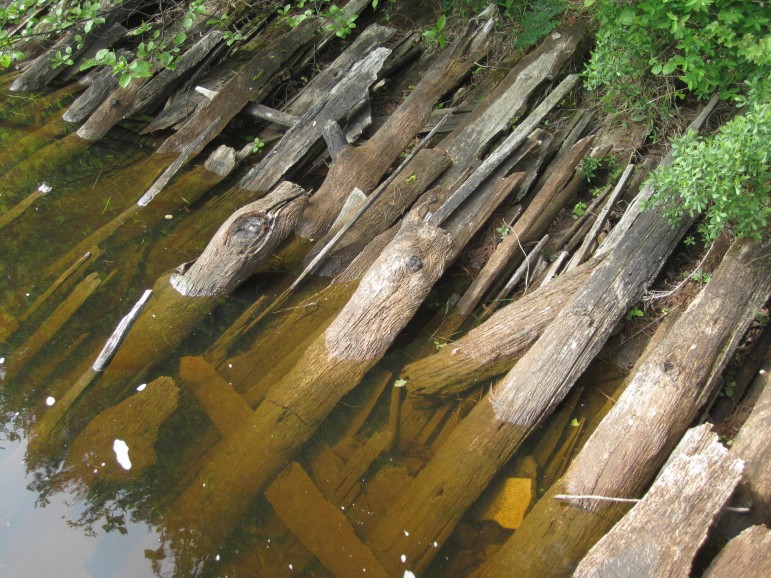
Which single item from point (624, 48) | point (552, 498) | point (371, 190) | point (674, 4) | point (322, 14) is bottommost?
point (552, 498)

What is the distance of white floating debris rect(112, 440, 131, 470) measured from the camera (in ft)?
14.1

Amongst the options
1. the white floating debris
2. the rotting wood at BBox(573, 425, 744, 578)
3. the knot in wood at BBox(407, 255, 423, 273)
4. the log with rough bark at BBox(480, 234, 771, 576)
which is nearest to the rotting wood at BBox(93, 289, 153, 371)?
the white floating debris

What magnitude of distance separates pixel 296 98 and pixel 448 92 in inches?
65.1

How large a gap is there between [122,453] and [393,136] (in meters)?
3.66

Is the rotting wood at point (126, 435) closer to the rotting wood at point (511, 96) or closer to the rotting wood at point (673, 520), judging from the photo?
the rotting wood at point (673, 520)

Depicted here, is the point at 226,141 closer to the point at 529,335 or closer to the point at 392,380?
the point at 392,380

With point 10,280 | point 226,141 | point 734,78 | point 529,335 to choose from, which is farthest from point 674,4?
point 10,280

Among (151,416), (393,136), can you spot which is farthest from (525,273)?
(151,416)

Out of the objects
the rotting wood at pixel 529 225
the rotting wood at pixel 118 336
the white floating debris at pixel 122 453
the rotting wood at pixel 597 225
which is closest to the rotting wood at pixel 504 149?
the rotting wood at pixel 529 225

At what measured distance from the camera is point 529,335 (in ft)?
14.8

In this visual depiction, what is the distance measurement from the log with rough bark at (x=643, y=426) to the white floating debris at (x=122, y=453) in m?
2.28

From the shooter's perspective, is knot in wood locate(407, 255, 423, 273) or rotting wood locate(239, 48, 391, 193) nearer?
knot in wood locate(407, 255, 423, 273)

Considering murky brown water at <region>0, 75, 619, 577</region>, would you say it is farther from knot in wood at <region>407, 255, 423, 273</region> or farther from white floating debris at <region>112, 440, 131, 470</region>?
Answer: knot in wood at <region>407, 255, 423, 273</region>

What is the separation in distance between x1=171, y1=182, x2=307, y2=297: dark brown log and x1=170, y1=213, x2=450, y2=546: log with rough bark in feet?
3.15
